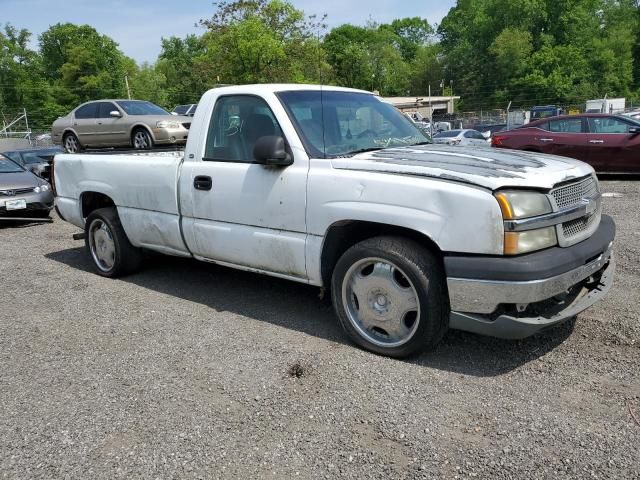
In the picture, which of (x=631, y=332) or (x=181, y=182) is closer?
(x=631, y=332)

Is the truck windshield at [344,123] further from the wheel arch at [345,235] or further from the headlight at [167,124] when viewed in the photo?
the headlight at [167,124]

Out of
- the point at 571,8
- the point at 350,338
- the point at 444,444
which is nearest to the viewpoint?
the point at 444,444

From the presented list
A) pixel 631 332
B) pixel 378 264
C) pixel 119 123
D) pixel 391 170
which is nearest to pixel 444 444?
pixel 378 264

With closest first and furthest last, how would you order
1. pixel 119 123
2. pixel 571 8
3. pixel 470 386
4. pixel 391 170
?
pixel 470 386 → pixel 391 170 → pixel 119 123 → pixel 571 8

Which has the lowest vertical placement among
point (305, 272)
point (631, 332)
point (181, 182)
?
point (631, 332)

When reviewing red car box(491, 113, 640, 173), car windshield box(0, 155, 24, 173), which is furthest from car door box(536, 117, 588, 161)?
car windshield box(0, 155, 24, 173)

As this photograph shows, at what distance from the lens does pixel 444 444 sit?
2770mm

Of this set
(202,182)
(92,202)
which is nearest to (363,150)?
(202,182)

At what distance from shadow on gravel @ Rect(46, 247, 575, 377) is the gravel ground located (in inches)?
0.8

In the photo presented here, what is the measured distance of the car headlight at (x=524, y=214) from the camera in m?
3.16

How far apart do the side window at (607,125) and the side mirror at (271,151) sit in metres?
10.2

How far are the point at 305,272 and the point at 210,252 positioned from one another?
106cm

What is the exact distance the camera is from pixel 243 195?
434 cm

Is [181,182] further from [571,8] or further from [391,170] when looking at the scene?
[571,8]
